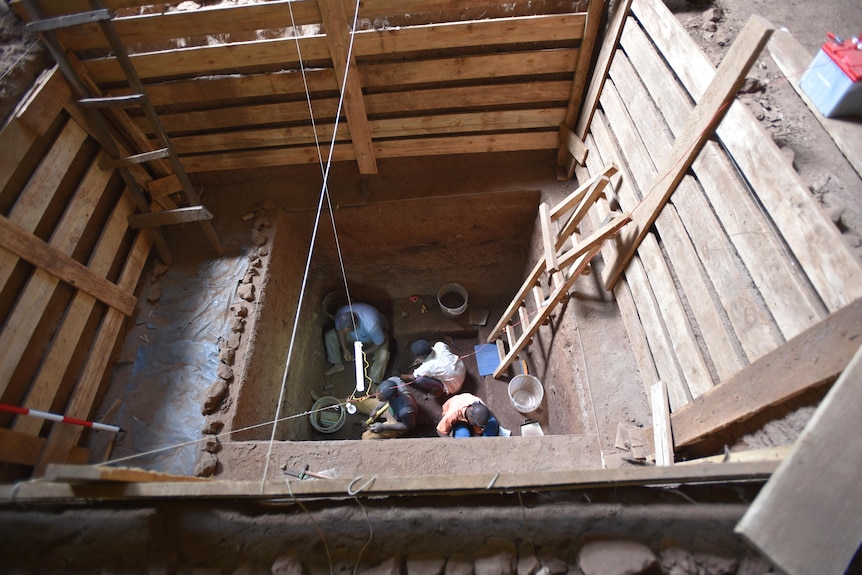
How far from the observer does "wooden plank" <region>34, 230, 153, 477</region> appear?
104 inches

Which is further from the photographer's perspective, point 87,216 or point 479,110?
point 479,110

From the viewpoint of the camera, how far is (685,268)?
2.26m

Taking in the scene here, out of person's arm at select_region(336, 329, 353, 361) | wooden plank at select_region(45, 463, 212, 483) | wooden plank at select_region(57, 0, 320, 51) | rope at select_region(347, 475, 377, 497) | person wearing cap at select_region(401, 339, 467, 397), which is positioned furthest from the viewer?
person's arm at select_region(336, 329, 353, 361)

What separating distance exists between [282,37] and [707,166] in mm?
2820

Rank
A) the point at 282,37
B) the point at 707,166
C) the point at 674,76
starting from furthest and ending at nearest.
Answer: the point at 282,37, the point at 674,76, the point at 707,166

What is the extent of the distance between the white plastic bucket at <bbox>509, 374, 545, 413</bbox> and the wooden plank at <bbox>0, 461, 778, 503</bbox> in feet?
6.94

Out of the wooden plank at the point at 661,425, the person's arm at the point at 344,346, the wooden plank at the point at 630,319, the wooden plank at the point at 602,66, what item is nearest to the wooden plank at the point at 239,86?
the wooden plank at the point at 602,66

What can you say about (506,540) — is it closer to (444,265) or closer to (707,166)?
(707,166)

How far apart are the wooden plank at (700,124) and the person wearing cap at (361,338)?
2.29 metres

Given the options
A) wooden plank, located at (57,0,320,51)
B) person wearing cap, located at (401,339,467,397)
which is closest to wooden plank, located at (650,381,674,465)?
person wearing cap, located at (401,339,467,397)

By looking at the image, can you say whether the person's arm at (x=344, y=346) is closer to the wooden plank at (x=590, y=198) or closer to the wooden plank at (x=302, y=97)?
the wooden plank at (x=302, y=97)

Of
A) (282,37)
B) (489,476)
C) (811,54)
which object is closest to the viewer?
(489,476)

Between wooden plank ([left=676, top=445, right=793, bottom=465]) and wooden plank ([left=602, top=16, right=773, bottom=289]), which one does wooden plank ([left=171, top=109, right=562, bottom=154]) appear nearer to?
wooden plank ([left=602, top=16, right=773, bottom=289])

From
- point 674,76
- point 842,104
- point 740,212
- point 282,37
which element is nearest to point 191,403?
point 282,37
